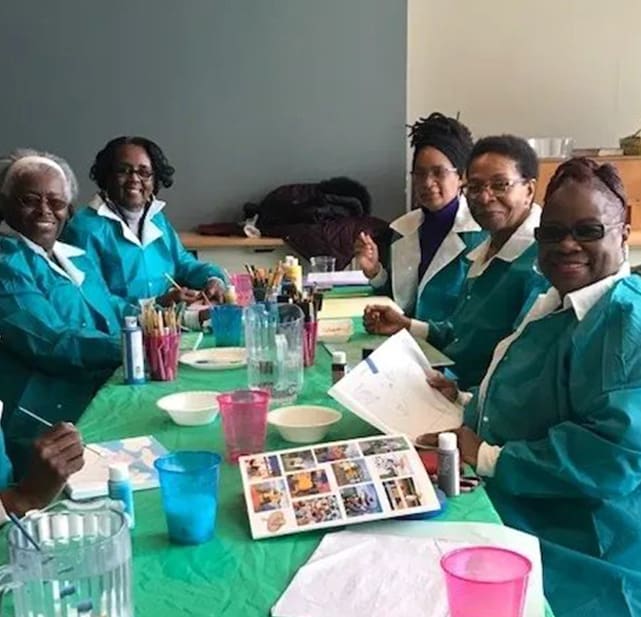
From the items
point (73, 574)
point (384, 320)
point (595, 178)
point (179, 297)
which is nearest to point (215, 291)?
point (179, 297)

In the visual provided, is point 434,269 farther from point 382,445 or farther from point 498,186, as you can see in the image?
point 382,445

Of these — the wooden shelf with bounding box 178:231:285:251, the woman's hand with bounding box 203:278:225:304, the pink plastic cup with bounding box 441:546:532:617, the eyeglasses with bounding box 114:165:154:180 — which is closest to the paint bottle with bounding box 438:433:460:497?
the pink plastic cup with bounding box 441:546:532:617

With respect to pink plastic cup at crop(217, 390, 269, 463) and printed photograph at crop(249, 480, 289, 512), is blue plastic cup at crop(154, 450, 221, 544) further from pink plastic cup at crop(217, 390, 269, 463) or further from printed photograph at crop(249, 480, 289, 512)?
pink plastic cup at crop(217, 390, 269, 463)

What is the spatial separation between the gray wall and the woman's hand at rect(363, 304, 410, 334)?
2.35 meters

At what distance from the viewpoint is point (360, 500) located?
4.24ft

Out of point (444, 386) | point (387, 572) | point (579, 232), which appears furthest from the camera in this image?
point (444, 386)

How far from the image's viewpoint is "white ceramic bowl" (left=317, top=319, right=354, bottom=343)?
2518mm

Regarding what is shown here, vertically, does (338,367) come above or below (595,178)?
below

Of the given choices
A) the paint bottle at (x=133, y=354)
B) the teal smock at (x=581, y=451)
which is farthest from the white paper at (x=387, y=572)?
the paint bottle at (x=133, y=354)

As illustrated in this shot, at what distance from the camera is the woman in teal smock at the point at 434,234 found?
3068 millimetres

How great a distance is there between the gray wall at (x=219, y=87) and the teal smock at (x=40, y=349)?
2437 mm

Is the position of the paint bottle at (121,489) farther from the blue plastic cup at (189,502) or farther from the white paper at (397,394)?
the white paper at (397,394)

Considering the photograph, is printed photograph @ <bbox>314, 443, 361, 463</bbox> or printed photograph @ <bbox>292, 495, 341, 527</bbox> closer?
printed photograph @ <bbox>292, 495, 341, 527</bbox>

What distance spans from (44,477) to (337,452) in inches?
18.1
